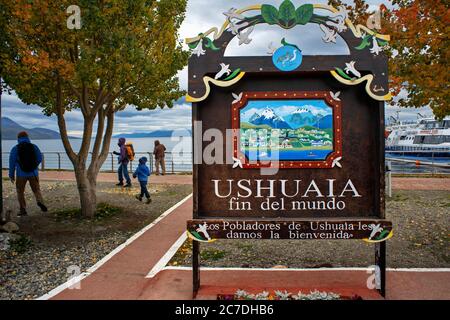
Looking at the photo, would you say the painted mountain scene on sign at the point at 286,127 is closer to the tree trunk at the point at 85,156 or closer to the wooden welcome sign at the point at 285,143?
the wooden welcome sign at the point at 285,143

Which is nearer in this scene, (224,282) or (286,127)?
(286,127)

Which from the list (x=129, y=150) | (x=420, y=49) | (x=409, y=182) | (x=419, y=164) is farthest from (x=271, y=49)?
(x=419, y=164)

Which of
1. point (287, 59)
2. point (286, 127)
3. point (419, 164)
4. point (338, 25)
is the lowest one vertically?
point (419, 164)

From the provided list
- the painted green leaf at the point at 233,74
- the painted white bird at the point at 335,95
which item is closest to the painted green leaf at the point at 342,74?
the painted white bird at the point at 335,95

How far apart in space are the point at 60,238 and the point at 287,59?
20.1ft

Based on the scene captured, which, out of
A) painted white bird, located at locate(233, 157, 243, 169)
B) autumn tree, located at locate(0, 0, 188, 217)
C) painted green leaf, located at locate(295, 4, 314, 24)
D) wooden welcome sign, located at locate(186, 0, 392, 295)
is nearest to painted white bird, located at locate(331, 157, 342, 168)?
wooden welcome sign, located at locate(186, 0, 392, 295)

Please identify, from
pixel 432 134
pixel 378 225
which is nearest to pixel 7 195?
pixel 378 225

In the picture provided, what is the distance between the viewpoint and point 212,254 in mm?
7172

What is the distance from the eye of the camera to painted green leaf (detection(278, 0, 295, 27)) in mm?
4848

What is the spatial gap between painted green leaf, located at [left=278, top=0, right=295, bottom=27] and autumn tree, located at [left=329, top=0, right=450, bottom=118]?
5480 millimetres

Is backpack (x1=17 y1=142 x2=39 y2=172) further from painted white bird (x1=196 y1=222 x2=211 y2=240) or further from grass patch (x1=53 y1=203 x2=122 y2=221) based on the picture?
painted white bird (x1=196 y1=222 x2=211 y2=240)

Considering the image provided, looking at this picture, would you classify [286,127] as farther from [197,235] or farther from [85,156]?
[85,156]

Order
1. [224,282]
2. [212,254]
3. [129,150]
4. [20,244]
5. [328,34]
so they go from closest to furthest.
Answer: [328,34]
[224,282]
[212,254]
[20,244]
[129,150]

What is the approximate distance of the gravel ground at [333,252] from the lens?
6637 millimetres
